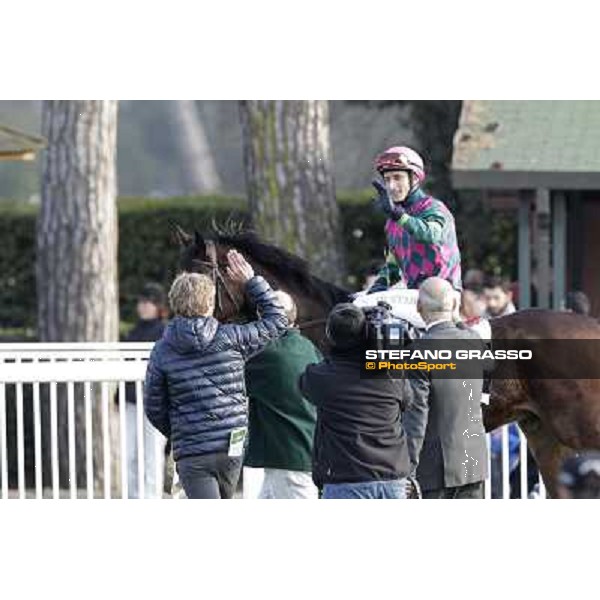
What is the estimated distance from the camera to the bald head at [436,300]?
718 centimetres

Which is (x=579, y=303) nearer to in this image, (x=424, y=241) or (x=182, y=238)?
(x=424, y=241)

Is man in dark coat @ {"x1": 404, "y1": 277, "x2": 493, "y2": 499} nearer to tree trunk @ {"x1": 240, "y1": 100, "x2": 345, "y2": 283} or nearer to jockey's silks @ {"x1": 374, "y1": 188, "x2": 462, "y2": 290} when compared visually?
jockey's silks @ {"x1": 374, "y1": 188, "x2": 462, "y2": 290}

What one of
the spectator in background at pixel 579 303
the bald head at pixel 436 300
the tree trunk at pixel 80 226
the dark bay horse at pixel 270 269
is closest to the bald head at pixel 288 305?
the dark bay horse at pixel 270 269

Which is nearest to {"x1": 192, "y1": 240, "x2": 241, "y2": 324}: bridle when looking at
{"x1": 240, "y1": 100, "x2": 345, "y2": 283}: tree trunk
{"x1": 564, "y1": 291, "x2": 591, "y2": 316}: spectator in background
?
{"x1": 564, "y1": 291, "x2": 591, "y2": 316}: spectator in background

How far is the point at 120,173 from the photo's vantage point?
41.0 metres

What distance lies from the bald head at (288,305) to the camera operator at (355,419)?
2.94 feet

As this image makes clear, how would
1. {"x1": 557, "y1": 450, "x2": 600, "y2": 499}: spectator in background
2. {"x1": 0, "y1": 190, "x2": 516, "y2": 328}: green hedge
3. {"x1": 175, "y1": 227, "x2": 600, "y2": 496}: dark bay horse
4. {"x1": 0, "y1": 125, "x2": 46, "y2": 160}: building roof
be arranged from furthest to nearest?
{"x1": 0, "y1": 190, "x2": 516, "y2": 328}: green hedge < {"x1": 0, "y1": 125, "x2": 46, "y2": 160}: building roof < {"x1": 175, "y1": 227, "x2": 600, "y2": 496}: dark bay horse < {"x1": 557, "y1": 450, "x2": 600, "y2": 499}: spectator in background

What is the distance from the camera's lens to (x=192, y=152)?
35656 mm

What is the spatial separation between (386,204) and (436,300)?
72 centimetres

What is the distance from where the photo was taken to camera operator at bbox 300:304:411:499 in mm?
6652

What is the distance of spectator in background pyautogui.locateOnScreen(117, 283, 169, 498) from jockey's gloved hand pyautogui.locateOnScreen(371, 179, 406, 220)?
149cm

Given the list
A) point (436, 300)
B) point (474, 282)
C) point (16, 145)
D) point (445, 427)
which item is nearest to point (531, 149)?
point (474, 282)

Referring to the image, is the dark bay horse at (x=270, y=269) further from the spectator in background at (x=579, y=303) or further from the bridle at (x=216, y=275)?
the spectator in background at (x=579, y=303)
